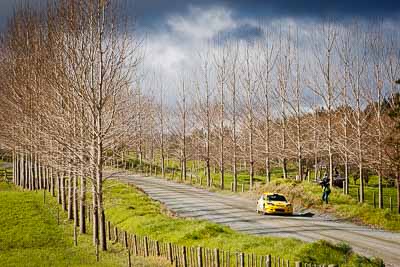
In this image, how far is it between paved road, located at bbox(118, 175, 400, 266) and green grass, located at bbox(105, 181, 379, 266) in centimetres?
258

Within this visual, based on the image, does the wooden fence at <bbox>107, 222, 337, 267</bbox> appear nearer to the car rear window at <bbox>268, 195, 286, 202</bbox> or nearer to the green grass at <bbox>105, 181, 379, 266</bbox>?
the green grass at <bbox>105, 181, 379, 266</bbox>

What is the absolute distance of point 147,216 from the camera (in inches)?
1174

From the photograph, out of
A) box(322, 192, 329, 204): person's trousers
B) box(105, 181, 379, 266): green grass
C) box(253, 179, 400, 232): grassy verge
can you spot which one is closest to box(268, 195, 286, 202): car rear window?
box(253, 179, 400, 232): grassy verge

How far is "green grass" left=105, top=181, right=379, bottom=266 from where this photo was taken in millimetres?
17078

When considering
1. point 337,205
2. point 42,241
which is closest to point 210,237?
point 42,241

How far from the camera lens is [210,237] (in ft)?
73.6

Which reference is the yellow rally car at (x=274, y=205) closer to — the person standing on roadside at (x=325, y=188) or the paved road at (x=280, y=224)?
the paved road at (x=280, y=224)

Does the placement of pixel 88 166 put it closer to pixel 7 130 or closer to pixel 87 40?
pixel 87 40

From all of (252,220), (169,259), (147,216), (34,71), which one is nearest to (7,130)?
(34,71)

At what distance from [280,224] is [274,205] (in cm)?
436

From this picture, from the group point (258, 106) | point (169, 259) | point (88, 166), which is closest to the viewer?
point (169, 259)

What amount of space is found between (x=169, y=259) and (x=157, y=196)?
25.6 metres

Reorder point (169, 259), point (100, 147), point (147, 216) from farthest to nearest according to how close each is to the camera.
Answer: point (147, 216), point (100, 147), point (169, 259)

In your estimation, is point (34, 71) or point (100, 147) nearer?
point (100, 147)
